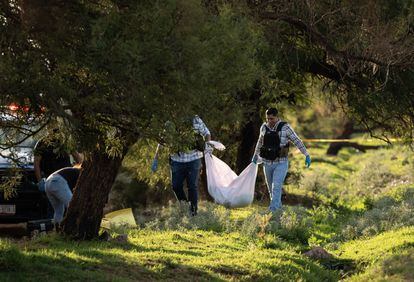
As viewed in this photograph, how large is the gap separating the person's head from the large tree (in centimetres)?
543

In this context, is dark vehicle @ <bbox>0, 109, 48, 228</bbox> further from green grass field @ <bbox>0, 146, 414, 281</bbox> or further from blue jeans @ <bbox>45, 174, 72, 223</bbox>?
green grass field @ <bbox>0, 146, 414, 281</bbox>

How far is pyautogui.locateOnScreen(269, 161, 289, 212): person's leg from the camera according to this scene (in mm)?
13586

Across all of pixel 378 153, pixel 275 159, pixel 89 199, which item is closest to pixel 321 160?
pixel 378 153

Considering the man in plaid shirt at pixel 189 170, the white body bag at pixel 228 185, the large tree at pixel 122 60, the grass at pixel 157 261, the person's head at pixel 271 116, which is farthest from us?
the person's head at pixel 271 116

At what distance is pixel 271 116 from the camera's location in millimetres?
13484

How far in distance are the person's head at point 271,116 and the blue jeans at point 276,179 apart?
2.20ft

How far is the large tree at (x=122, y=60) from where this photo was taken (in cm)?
722

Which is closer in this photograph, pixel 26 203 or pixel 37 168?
pixel 37 168

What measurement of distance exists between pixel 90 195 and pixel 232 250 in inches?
78.7

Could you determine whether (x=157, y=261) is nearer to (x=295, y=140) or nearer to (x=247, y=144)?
(x=295, y=140)

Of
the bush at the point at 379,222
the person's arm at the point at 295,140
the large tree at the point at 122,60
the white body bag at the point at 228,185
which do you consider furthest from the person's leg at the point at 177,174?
the large tree at the point at 122,60

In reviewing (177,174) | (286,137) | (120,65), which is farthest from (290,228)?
(120,65)

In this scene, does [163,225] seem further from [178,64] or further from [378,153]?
[378,153]

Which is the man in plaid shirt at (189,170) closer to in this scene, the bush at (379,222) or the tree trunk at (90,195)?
the bush at (379,222)
